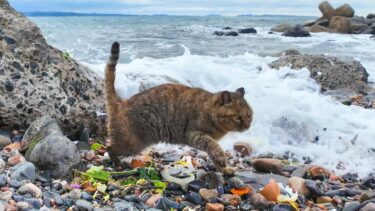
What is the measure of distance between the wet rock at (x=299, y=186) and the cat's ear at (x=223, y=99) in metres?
1.04

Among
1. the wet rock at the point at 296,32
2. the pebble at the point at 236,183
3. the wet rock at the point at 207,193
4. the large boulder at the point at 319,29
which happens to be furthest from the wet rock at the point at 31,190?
the large boulder at the point at 319,29

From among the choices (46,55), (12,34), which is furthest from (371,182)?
(12,34)

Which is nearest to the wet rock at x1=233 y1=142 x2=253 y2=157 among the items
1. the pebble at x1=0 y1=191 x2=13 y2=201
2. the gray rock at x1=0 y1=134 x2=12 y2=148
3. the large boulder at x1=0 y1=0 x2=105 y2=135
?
the large boulder at x1=0 y1=0 x2=105 y2=135

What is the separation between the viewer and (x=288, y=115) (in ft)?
29.4

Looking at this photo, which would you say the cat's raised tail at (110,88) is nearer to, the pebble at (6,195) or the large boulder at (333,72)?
the pebble at (6,195)

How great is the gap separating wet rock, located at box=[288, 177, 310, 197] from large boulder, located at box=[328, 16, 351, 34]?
41694 millimetres

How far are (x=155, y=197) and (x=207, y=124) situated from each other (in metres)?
1.08

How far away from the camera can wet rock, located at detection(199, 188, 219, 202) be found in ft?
15.6

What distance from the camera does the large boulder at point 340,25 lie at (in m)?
44.8

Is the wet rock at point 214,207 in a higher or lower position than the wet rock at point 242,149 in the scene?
higher

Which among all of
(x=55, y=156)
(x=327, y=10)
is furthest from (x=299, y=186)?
(x=327, y=10)

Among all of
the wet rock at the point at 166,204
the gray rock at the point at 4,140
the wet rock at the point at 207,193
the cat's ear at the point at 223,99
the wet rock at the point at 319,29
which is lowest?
the wet rock at the point at 319,29

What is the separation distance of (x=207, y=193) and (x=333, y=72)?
10.3 metres

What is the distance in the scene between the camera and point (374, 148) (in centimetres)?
768
